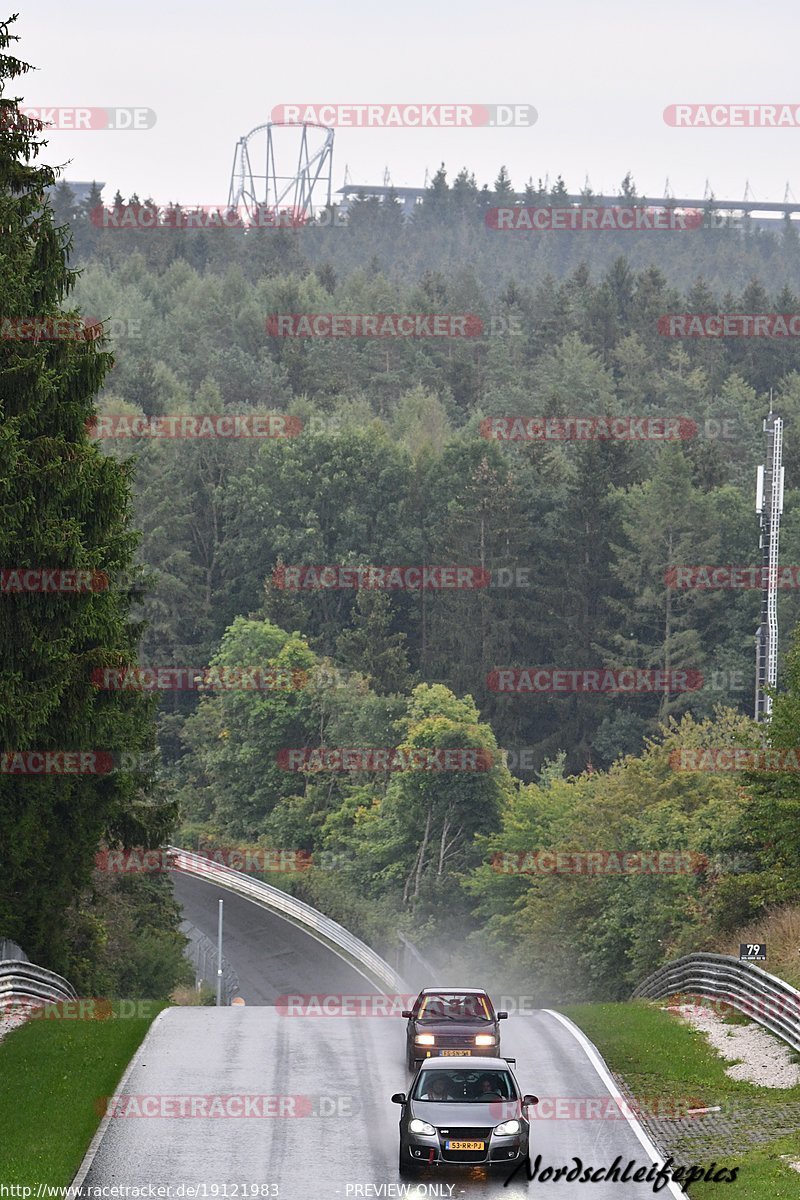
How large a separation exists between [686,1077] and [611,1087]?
1543mm

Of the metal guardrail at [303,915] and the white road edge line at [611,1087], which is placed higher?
the white road edge line at [611,1087]

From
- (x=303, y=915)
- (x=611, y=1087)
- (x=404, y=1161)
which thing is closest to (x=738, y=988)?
(x=611, y=1087)

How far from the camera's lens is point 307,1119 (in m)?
22.7

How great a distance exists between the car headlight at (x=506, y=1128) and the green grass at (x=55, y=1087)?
4994 mm

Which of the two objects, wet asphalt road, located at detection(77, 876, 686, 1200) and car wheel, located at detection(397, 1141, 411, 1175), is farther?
car wheel, located at detection(397, 1141, 411, 1175)

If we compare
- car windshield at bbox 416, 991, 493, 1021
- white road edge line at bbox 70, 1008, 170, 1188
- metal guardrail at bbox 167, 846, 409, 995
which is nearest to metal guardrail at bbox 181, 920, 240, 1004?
metal guardrail at bbox 167, 846, 409, 995

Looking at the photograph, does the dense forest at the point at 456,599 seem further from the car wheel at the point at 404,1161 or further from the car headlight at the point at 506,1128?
the car headlight at the point at 506,1128

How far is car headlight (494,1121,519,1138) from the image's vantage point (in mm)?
19828

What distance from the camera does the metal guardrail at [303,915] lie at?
64.2 m

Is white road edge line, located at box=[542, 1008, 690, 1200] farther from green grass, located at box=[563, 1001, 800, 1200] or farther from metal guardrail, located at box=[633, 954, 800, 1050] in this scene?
metal guardrail, located at box=[633, 954, 800, 1050]

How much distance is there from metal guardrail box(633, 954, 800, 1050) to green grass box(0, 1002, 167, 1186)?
10.6m

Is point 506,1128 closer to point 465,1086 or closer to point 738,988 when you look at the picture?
point 465,1086

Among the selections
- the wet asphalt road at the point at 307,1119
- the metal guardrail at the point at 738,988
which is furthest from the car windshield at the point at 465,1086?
→ the metal guardrail at the point at 738,988

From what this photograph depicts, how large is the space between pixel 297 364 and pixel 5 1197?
135 m
